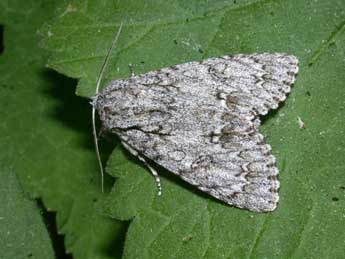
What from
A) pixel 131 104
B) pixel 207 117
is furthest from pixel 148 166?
pixel 207 117

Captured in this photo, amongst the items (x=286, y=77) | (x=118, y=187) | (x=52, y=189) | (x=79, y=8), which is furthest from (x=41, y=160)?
(x=286, y=77)

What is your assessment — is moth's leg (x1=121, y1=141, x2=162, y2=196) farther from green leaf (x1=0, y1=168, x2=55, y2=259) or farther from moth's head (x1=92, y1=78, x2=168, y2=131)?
green leaf (x1=0, y1=168, x2=55, y2=259)

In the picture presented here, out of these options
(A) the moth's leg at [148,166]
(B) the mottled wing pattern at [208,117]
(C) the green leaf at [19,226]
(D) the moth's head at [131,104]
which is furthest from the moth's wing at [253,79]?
(C) the green leaf at [19,226]

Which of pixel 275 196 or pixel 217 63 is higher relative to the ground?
pixel 217 63

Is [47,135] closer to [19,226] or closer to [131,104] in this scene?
[131,104]

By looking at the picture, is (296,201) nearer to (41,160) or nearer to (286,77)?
(286,77)

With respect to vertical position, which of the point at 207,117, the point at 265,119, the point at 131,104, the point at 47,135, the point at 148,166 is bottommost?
the point at 47,135

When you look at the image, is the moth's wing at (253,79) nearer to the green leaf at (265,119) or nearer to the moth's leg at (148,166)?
the green leaf at (265,119)
